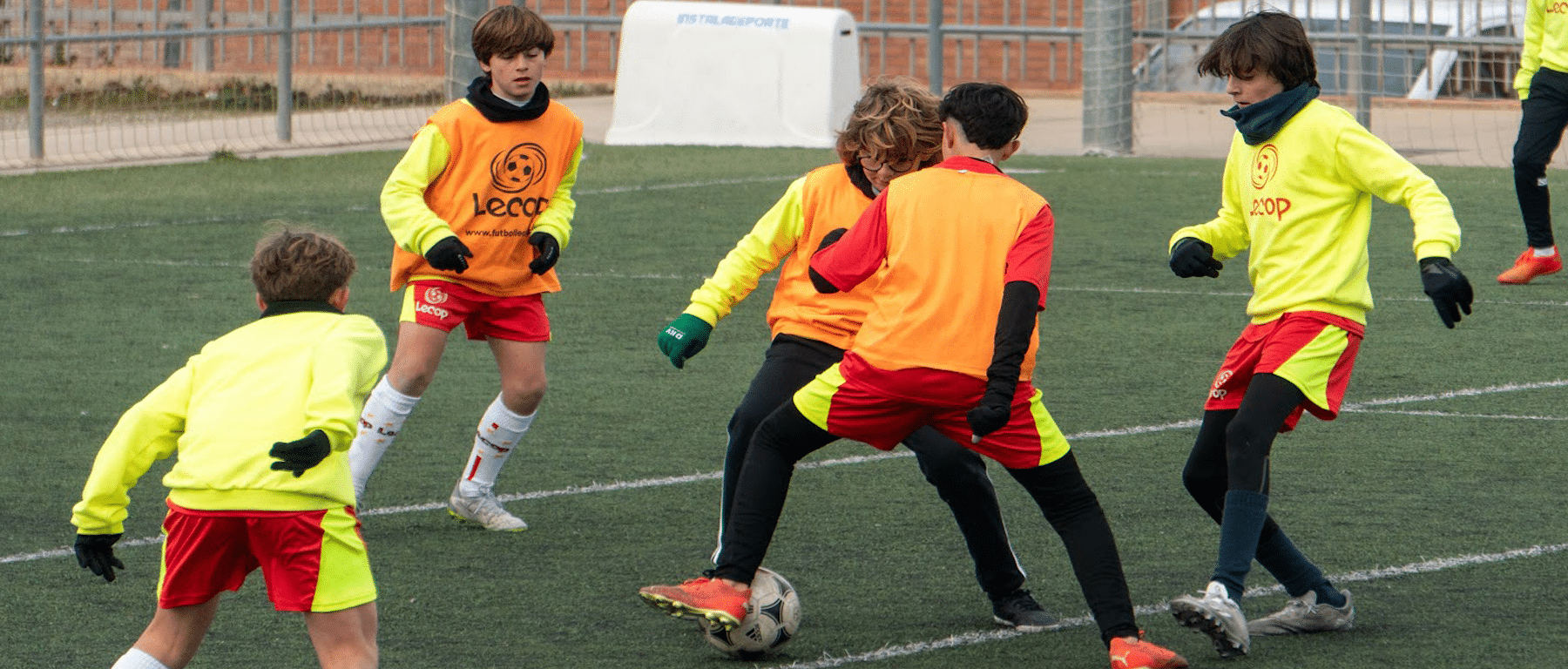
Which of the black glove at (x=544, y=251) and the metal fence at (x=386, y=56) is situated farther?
the metal fence at (x=386, y=56)

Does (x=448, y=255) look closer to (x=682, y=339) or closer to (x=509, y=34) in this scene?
(x=509, y=34)

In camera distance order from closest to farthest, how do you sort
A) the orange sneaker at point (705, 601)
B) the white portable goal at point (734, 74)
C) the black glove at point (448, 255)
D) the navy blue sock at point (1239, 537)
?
the orange sneaker at point (705, 601)
the navy blue sock at point (1239, 537)
the black glove at point (448, 255)
the white portable goal at point (734, 74)

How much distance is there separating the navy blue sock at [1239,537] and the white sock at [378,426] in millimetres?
2582

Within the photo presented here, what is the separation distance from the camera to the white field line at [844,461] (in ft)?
20.7

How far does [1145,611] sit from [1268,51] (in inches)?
57.5

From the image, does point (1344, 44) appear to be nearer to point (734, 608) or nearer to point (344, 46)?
point (344, 46)

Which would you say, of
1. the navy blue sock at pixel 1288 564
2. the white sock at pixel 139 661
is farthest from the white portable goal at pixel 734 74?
the white sock at pixel 139 661

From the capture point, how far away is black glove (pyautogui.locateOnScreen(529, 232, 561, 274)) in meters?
6.32

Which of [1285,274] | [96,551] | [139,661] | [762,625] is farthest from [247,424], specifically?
[1285,274]

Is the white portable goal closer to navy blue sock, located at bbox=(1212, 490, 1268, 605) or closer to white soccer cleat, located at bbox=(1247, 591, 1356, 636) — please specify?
white soccer cleat, located at bbox=(1247, 591, 1356, 636)

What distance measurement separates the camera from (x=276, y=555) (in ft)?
13.7

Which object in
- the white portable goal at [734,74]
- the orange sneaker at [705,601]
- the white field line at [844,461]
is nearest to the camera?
the orange sneaker at [705,601]

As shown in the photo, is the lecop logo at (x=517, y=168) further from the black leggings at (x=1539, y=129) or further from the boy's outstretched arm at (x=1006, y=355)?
the black leggings at (x=1539, y=129)

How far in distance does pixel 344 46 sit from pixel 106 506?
16.1 m
